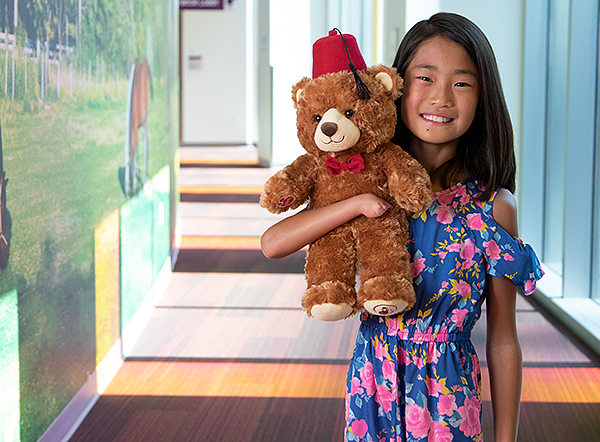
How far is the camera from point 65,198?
1969 mm

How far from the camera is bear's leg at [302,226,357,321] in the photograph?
3.27 feet

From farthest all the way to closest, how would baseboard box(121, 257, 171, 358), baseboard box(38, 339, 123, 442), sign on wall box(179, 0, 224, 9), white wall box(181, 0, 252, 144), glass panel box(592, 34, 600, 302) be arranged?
white wall box(181, 0, 252, 144), sign on wall box(179, 0, 224, 9), glass panel box(592, 34, 600, 302), baseboard box(121, 257, 171, 358), baseboard box(38, 339, 123, 442)

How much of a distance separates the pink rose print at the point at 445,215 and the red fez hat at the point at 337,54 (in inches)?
11.5

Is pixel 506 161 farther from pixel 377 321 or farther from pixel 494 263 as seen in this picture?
pixel 377 321

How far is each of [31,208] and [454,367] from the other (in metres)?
1.21

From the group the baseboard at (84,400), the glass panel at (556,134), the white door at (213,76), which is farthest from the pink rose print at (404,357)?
the white door at (213,76)

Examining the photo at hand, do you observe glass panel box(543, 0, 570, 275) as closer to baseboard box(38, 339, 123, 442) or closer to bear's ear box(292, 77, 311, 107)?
baseboard box(38, 339, 123, 442)

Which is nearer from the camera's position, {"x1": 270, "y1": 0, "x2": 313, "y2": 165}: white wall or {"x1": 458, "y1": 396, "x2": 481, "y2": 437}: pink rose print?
{"x1": 458, "y1": 396, "x2": 481, "y2": 437}: pink rose print

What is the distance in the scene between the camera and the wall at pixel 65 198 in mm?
1609

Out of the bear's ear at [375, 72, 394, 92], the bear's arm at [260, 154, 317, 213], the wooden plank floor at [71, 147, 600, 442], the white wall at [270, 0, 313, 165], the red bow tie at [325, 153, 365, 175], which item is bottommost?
the wooden plank floor at [71, 147, 600, 442]

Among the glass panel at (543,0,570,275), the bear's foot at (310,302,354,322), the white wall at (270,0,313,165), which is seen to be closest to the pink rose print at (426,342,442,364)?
the bear's foot at (310,302,354,322)

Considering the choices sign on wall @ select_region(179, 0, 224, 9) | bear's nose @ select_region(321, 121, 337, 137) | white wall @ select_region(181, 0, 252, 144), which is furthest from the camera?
white wall @ select_region(181, 0, 252, 144)

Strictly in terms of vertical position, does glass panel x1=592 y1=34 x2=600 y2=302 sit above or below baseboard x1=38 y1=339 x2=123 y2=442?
above

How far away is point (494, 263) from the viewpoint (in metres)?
1.11
